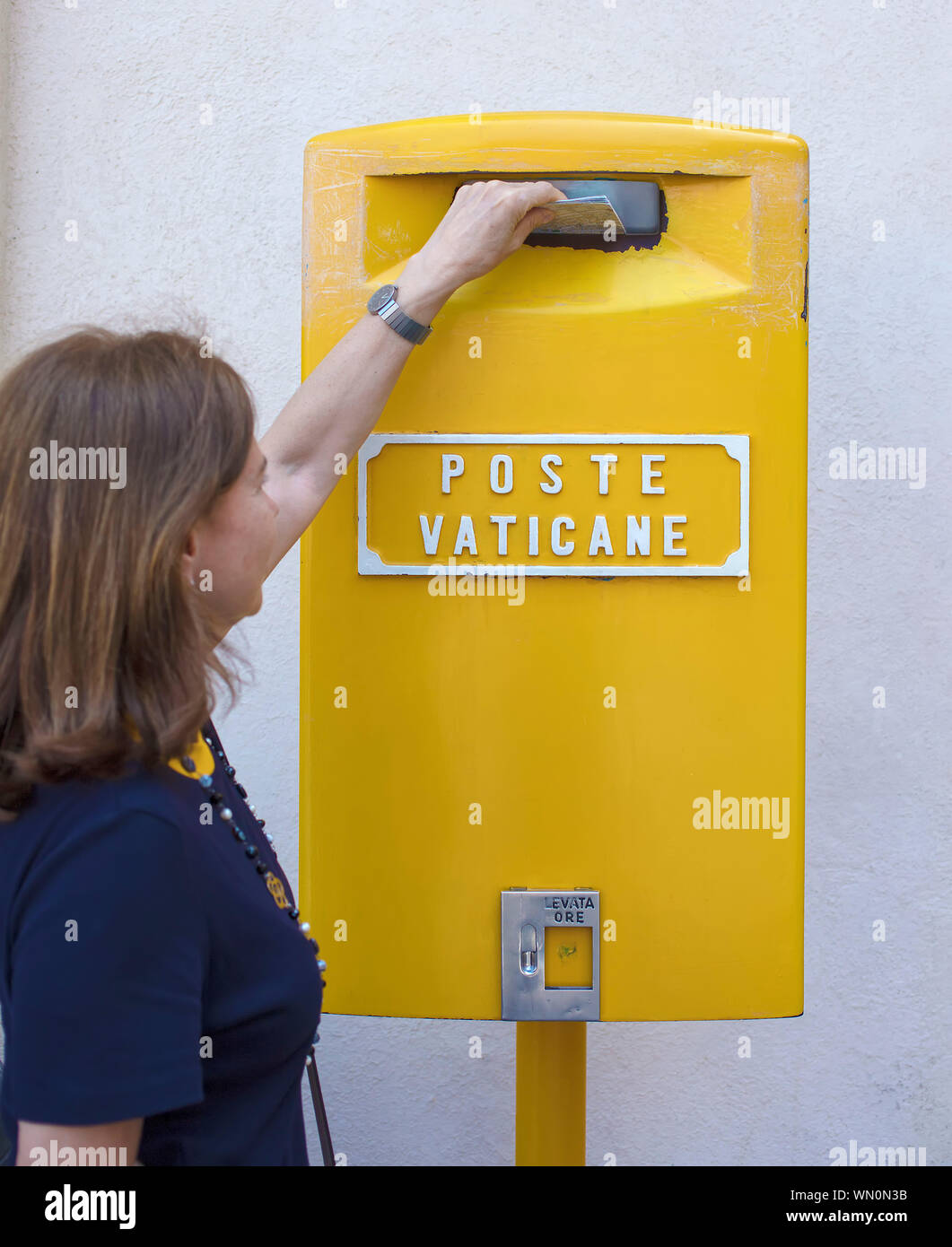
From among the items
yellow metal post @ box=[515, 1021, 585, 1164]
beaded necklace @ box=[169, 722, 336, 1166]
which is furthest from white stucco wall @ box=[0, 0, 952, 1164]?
beaded necklace @ box=[169, 722, 336, 1166]

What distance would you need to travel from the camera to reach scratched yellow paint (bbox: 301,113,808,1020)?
4.63ft

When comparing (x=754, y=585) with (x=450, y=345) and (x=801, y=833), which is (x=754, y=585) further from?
(x=450, y=345)

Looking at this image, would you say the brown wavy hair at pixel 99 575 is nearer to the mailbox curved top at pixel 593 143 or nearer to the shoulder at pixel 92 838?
the shoulder at pixel 92 838

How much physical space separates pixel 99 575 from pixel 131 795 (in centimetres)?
18

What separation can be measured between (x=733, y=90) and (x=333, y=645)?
1445 millimetres

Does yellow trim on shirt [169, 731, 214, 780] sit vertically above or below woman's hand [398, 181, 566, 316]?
below

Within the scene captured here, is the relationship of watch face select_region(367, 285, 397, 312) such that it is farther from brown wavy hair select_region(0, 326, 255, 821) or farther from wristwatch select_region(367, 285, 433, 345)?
brown wavy hair select_region(0, 326, 255, 821)

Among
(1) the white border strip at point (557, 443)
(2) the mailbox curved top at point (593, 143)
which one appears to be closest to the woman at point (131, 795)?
(1) the white border strip at point (557, 443)

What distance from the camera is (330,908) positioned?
57.6 inches

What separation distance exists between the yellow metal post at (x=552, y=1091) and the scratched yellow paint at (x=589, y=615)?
254 millimetres

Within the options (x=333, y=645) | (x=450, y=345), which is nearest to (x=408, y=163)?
(x=450, y=345)

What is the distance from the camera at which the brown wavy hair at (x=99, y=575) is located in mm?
898
